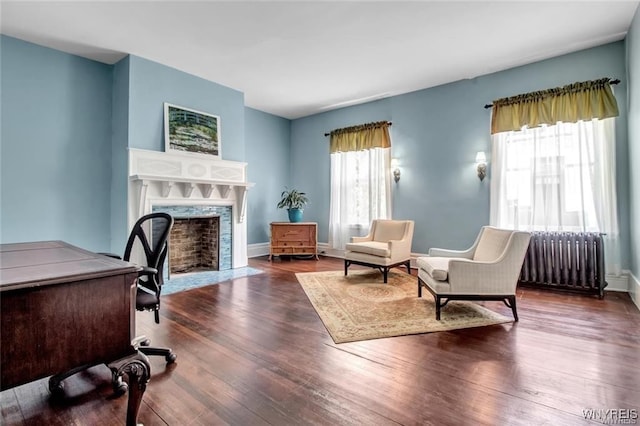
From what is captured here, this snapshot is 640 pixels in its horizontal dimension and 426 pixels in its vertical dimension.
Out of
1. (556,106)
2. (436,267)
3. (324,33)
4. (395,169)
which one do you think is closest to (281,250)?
(395,169)

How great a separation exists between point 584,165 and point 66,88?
6.58m

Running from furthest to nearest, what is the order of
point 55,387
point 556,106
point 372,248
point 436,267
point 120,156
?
point 372,248
point 120,156
point 556,106
point 436,267
point 55,387

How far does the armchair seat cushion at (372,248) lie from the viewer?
4.16 m

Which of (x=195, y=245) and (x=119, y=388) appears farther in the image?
(x=195, y=245)

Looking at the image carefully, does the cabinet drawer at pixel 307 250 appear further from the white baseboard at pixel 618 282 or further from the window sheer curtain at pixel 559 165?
the white baseboard at pixel 618 282

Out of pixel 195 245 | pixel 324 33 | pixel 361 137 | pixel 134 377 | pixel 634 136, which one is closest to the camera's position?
pixel 134 377

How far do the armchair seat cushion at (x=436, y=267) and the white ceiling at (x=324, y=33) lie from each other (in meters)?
2.53

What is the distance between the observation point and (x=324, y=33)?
349 cm

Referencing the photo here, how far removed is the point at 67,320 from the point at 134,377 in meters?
0.38

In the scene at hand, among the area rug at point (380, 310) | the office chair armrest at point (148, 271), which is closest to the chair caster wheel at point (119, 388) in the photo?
the office chair armrest at point (148, 271)

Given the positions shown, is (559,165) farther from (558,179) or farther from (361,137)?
(361,137)

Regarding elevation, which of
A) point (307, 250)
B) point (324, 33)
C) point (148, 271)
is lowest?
point (307, 250)

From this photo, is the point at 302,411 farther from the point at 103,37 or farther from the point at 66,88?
the point at 66,88

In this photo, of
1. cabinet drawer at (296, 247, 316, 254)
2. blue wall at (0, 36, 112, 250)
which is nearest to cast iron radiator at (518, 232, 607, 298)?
cabinet drawer at (296, 247, 316, 254)
